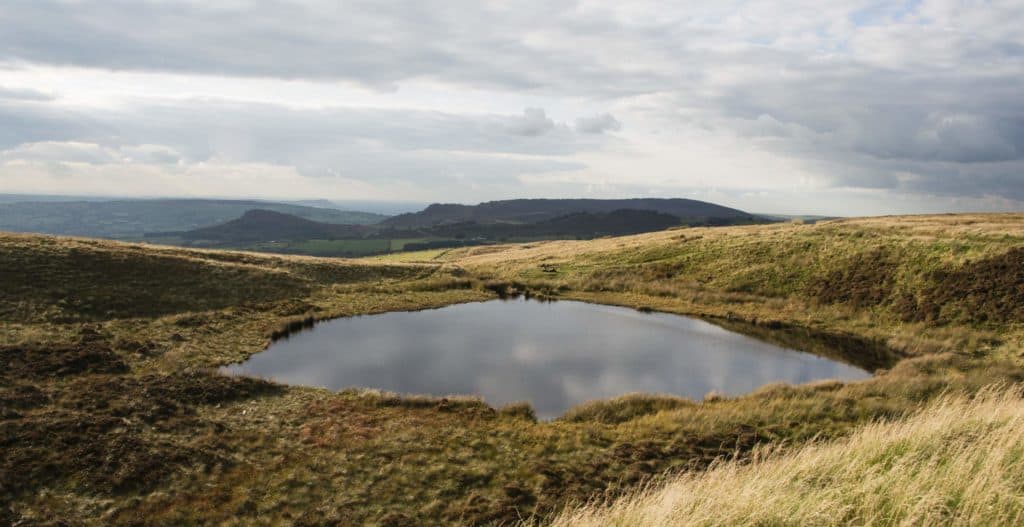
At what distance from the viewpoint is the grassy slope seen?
47.1 ft

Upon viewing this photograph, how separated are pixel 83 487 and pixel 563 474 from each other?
44.1 feet

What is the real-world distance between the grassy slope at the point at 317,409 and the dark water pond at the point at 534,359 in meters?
2.40

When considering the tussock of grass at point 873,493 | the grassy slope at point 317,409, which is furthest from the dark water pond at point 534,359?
the tussock of grass at point 873,493

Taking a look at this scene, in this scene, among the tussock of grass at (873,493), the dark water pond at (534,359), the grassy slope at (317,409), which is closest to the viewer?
the tussock of grass at (873,493)

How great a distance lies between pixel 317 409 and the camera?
20.9 metres

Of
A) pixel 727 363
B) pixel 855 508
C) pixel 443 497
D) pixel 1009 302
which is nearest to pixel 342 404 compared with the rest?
pixel 443 497

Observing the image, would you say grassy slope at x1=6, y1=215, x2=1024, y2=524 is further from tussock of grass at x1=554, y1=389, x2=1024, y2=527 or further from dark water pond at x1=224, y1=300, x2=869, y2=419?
tussock of grass at x1=554, y1=389, x2=1024, y2=527

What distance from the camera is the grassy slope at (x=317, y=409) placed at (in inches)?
565

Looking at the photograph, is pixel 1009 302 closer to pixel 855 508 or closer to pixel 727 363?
pixel 727 363

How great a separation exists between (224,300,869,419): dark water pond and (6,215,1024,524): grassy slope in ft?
7.87

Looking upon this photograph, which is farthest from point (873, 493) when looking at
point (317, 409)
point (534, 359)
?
point (534, 359)

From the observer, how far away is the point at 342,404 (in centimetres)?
2167

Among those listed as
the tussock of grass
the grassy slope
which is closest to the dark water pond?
the grassy slope

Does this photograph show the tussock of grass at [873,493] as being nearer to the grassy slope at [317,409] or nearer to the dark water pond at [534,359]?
the grassy slope at [317,409]
